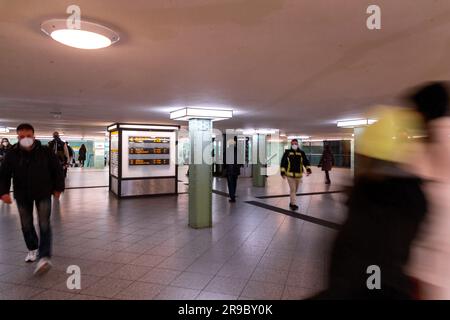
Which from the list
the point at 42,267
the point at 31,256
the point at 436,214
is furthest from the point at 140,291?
the point at 436,214

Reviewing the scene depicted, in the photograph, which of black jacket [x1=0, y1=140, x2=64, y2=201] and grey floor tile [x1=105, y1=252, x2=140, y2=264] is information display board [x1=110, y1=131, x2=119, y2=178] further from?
black jacket [x1=0, y1=140, x2=64, y2=201]

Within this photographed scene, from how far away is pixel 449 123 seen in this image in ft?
3.89

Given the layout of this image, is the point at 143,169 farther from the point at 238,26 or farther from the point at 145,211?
the point at 238,26

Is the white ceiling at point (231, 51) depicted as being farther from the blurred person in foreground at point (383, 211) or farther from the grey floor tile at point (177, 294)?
the grey floor tile at point (177, 294)

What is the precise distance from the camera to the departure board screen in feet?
32.8

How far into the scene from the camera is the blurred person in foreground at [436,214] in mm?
1130

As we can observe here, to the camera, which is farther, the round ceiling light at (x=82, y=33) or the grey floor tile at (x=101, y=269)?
the grey floor tile at (x=101, y=269)

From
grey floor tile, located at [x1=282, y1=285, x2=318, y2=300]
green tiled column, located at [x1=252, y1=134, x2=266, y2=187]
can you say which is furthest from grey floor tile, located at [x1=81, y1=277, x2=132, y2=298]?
green tiled column, located at [x1=252, y1=134, x2=266, y2=187]

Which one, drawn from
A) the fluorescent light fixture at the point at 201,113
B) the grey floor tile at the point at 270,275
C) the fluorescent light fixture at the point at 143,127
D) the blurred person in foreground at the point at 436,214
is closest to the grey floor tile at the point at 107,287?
the grey floor tile at the point at 270,275

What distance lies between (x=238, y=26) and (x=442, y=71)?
2.42 m

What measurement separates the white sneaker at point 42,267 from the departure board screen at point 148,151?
6379mm

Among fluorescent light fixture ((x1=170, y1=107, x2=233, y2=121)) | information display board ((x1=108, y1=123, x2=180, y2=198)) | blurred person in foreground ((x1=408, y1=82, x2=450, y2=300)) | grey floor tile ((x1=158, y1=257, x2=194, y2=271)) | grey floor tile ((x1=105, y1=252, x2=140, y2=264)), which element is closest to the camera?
blurred person in foreground ((x1=408, y1=82, x2=450, y2=300))

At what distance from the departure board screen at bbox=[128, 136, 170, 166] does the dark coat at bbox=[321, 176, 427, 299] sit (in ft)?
30.7
